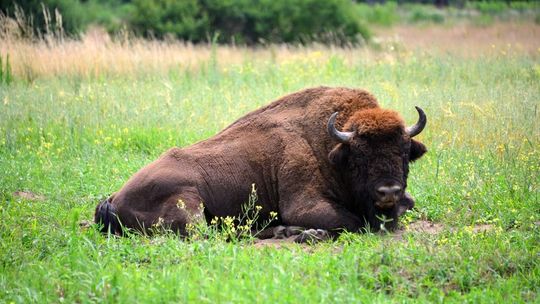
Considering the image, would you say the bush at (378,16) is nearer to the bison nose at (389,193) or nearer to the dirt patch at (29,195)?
the dirt patch at (29,195)

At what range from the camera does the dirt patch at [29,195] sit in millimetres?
9782

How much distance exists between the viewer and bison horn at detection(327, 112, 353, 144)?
321 inches

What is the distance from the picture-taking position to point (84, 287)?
21.2 ft

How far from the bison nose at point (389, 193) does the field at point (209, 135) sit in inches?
15.3

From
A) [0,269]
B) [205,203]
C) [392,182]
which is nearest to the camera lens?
[0,269]

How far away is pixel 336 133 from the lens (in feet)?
26.8

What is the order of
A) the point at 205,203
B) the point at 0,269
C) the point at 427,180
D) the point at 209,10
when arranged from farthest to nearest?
the point at 209,10
the point at 427,180
the point at 205,203
the point at 0,269

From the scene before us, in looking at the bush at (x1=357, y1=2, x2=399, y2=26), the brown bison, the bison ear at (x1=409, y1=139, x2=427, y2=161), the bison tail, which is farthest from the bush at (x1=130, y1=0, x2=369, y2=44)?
the bison tail

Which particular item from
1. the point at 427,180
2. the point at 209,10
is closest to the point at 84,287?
the point at 427,180

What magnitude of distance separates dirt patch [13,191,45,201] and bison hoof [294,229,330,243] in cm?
365

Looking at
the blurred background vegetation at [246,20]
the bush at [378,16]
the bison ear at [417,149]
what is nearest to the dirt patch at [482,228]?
the bison ear at [417,149]

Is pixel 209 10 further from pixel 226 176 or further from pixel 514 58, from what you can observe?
pixel 226 176

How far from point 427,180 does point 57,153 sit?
5.81 metres

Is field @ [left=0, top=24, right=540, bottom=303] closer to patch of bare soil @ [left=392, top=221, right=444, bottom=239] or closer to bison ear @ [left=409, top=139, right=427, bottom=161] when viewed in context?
patch of bare soil @ [left=392, top=221, right=444, bottom=239]
